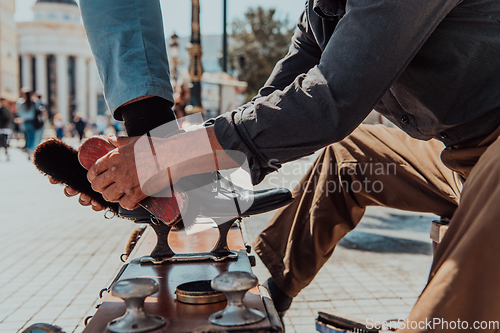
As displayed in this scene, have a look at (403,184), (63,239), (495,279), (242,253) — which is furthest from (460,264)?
(63,239)

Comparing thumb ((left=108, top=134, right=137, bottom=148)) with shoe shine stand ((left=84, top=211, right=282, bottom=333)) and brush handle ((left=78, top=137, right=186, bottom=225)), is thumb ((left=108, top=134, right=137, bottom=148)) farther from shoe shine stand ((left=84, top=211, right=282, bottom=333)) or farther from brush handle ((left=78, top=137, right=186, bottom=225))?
shoe shine stand ((left=84, top=211, right=282, bottom=333))

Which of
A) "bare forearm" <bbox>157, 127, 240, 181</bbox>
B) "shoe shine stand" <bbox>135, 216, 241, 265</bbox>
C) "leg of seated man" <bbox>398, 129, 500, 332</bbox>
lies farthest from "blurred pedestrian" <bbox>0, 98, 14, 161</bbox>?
"leg of seated man" <bbox>398, 129, 500, 332</bbox>

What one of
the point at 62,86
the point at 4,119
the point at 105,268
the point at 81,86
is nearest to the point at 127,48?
the point at 105,268

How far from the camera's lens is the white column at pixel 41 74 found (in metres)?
77.8

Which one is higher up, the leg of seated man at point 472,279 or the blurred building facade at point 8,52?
the blurred building facade at point 8,52

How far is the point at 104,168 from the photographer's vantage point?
1.23 metres

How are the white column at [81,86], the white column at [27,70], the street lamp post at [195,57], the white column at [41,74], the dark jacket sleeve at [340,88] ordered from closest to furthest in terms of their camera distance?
the dark jacket sleeve at [340,88]
the street lamp post at [195,57]
the white column at [41,74]
the white column at [27,70]
the white column at [81,86]

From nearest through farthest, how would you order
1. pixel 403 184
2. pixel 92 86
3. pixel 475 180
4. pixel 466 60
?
pixel 475 180 < pixel 466 60 < pixel 403 184 < pixel 92 86

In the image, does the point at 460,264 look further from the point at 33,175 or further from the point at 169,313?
the point at 33,175

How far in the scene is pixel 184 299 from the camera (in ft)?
A: 3.52

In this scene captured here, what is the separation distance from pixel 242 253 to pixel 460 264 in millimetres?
791

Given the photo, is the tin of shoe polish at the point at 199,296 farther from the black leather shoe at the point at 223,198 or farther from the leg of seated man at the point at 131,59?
the leg of seated man at the point at 131,59

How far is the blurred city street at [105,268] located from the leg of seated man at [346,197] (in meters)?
0.53

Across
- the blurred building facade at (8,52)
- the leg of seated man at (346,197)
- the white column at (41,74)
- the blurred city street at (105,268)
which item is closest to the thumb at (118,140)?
the leg of seated man at (346,197)
